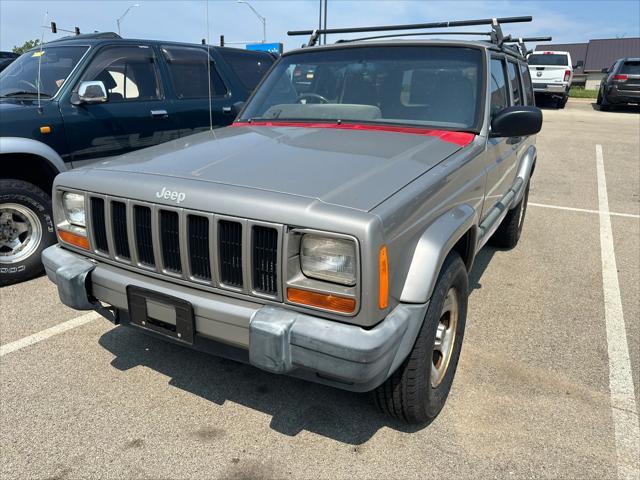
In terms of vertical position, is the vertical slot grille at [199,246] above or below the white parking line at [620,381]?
above

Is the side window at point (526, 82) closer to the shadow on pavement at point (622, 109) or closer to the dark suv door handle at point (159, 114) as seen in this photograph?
the dark suv door handle at point (159, 114)

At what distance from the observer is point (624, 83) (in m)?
18.8

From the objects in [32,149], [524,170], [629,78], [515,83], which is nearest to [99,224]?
[32,149]

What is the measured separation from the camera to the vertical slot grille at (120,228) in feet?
7.95

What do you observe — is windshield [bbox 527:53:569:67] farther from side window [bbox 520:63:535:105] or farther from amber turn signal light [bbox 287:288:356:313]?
amber turn signal light [bbox 287:288:356:313]

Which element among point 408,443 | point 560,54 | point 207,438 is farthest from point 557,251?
point 560,54

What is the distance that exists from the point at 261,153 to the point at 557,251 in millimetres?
3925

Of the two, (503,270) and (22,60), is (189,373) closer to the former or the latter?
(503,270)

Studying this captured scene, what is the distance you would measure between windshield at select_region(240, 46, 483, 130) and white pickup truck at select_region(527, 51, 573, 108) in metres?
18.8

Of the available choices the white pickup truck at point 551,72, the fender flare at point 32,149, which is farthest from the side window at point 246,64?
the white pickup truck at point 551,72

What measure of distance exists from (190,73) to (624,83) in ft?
61.8

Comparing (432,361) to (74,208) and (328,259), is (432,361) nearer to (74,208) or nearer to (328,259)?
(328,259)

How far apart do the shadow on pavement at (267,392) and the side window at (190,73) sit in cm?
315

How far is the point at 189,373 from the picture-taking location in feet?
9.87
